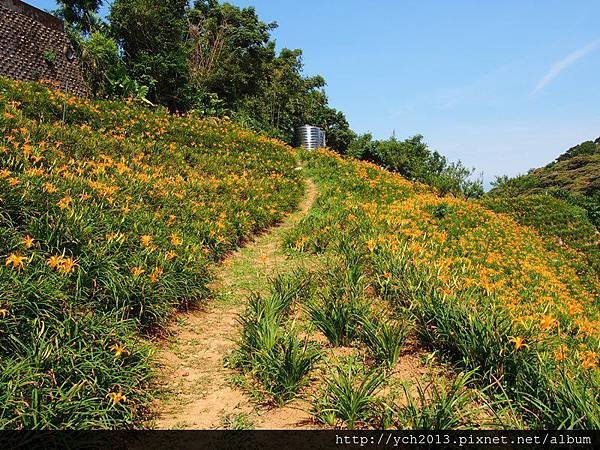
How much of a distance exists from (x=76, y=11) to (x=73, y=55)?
16817 millimetres

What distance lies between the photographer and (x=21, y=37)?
44.5ft

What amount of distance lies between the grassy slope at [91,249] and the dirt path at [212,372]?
10.5 inches

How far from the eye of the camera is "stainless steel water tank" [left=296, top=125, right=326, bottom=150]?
2149 cm

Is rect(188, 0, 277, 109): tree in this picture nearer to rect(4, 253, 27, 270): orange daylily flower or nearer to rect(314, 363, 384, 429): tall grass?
rect(4, 253, 27, 270): orange daylily flower

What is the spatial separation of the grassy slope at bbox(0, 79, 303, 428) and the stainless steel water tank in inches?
459

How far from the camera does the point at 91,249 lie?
14.2ft

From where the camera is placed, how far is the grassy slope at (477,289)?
3.11 meters

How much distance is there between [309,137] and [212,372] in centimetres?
1877

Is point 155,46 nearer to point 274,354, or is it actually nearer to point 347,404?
point 274,354

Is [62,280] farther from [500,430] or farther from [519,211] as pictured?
[519,211]

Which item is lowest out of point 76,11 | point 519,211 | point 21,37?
point 519,211

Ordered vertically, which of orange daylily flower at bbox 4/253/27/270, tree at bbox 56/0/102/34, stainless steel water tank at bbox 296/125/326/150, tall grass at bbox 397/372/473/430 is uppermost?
tree at bbox 56/0/102/34

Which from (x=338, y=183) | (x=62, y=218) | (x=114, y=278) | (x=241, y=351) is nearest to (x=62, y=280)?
(x=114, y=278)

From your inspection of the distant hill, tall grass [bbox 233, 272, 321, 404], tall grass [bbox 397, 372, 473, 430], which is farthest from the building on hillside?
the distant hill
